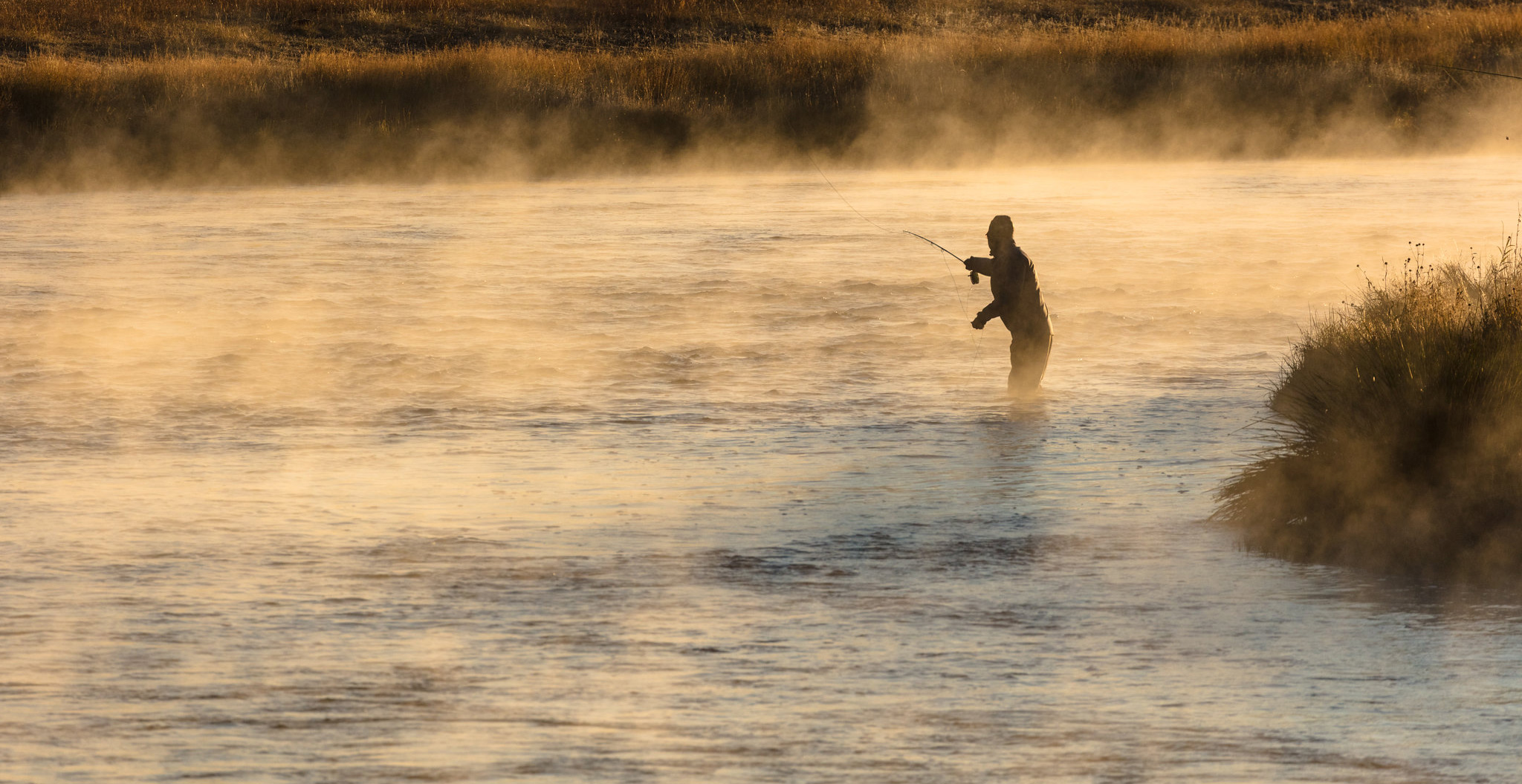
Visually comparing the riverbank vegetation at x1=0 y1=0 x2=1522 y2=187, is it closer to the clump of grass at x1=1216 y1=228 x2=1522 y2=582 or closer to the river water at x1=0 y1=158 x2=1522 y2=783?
the river water at x1=0 y1=158 x2=1522 y2=783

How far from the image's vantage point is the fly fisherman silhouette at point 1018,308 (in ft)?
45.7

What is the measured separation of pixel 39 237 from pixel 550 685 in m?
19.6

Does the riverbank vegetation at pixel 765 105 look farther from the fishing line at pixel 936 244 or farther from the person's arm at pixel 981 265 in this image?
the person's arm at pixel 981 265

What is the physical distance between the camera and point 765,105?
114 ft

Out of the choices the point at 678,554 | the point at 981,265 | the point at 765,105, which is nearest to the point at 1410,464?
the point at 678,554

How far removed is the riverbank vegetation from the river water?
1258 centimetres

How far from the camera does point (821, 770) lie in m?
6.40

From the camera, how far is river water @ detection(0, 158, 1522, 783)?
675 centimetres

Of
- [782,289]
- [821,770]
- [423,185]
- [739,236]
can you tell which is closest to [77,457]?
[821,770]

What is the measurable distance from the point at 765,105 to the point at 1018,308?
70.2 feet

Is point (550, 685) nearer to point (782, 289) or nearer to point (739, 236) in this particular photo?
point (782, 289)

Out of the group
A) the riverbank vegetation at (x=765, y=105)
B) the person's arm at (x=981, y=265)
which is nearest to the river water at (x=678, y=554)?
the person's arm at (x=981, y=265)

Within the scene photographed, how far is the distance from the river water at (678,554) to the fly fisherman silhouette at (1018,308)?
333 mm

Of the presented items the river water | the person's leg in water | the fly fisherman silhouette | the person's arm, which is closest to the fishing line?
the river water
